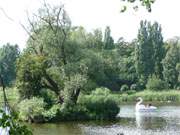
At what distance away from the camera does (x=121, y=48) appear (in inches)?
3546

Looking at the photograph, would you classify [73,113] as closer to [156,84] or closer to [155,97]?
[155,97]

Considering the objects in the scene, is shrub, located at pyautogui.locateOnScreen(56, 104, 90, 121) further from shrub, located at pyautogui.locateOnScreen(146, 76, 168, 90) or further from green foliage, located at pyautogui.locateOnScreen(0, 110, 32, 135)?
shrub, located at pyautogui.locateOnScreen(146, 76, 168, 90)

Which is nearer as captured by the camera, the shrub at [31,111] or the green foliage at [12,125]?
the green foliage at [12,125]

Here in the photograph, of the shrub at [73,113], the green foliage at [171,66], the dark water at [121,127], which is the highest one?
the green foliage at [171,66]

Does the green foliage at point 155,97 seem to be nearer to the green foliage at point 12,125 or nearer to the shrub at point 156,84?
the shrub at point 156,84

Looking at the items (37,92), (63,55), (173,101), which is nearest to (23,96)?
(37,92)

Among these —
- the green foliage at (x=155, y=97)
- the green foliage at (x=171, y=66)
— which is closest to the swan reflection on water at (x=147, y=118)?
the green foliage at (x=155, y=97)

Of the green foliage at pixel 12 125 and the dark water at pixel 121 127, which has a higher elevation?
the green foliage at pixel 12 125

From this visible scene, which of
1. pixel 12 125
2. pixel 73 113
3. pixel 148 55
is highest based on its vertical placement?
pixel 148 55

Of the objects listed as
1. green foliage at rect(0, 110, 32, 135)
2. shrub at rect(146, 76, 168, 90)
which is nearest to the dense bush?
green foliage at rect(0, 110, 32, 135)

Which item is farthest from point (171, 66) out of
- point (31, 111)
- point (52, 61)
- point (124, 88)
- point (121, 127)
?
point (121, 127)

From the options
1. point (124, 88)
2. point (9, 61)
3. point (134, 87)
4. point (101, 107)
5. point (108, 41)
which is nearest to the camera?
point (101, 107)

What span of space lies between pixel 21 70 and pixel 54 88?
2994 millimetres

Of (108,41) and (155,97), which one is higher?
(108,41)
